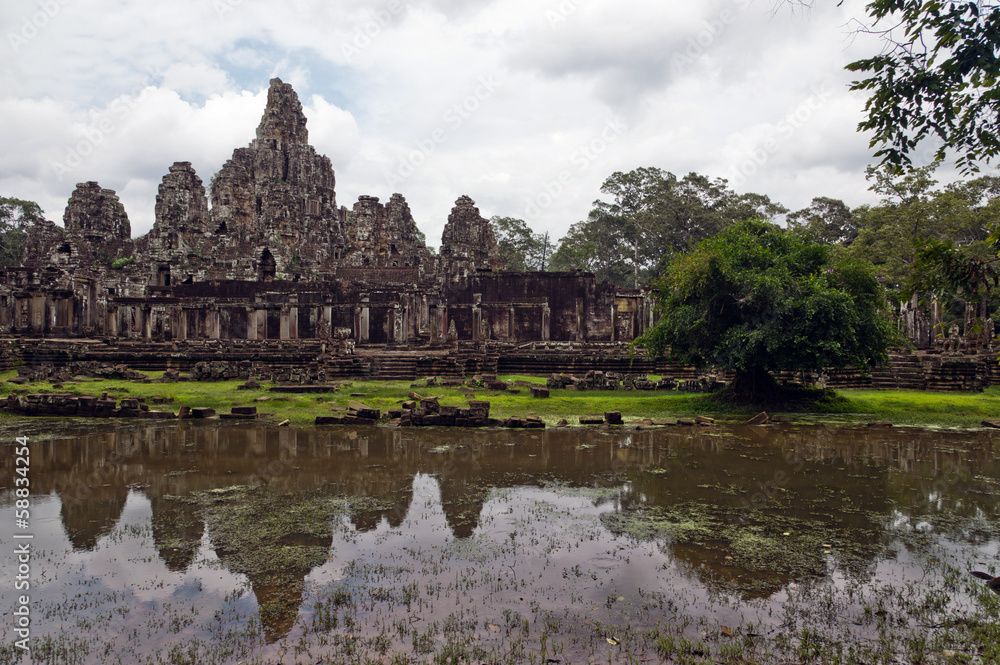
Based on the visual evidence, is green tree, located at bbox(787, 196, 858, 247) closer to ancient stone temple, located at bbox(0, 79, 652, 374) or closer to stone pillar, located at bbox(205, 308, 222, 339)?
ancient stone temple, located at bbox(0, 79, 652, 374)

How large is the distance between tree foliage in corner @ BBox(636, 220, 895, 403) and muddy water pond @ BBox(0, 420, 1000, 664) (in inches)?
163

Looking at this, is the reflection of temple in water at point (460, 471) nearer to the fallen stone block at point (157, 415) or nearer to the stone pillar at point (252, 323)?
the fallen stone block at point (157, 415)

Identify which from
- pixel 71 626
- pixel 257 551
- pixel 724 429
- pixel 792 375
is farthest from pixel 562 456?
pixel 792 375

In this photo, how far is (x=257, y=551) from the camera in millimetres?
6125

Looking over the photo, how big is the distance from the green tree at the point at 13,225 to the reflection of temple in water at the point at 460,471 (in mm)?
47748

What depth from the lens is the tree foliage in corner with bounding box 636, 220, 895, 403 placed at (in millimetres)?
14547

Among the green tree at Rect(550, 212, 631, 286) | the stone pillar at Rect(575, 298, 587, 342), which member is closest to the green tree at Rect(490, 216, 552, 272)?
the green tree at Rect(550, 212, 631, 286)

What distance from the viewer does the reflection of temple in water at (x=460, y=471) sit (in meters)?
6.81

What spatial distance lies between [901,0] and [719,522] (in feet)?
18.2

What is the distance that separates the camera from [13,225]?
170 ft

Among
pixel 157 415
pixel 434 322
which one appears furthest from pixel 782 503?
pixel 434 322

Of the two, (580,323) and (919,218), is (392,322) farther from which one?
(919,218)

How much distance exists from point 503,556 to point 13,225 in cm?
6227

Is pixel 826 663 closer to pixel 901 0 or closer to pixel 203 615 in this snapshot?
pixel 203 615
